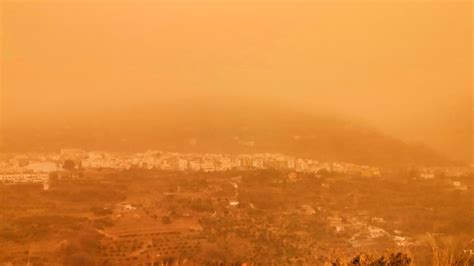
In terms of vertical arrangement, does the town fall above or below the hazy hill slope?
below

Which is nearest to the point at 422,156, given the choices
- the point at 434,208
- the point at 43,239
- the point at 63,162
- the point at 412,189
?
the point at 412,189

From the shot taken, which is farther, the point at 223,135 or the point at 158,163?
the point at 223,135

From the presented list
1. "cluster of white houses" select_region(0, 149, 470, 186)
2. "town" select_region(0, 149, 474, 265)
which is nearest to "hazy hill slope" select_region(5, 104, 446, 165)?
"cluster of white houses" select_region(0, 149, 470, 186)

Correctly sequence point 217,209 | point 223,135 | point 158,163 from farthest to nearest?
point 223,135, point 158,163, point 217,209

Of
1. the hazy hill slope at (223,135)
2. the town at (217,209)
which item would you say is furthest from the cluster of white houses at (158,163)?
the hazy hill slope at (223,135)

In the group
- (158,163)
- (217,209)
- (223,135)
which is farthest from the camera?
(223,135)

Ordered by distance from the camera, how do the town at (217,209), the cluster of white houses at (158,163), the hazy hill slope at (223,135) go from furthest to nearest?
the hazy hill slope at (223,135) < the cluster of white houses at (158,163) < the town at (217,209)

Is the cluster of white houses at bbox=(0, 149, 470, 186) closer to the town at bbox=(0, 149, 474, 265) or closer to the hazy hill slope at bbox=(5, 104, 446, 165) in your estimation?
the town at bbox=(0, 149, 474, 265)

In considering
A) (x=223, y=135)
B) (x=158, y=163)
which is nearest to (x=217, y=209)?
(x=158, y=163)

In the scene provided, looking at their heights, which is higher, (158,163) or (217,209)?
(158,163)

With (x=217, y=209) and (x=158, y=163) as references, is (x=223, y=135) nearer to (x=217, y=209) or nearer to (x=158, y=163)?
(x=158, y=163)

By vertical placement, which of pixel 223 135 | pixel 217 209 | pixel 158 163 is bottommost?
pixel 217 209

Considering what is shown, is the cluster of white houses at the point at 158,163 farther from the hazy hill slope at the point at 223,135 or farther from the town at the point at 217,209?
the hazy hill slope at the point at 223,135
